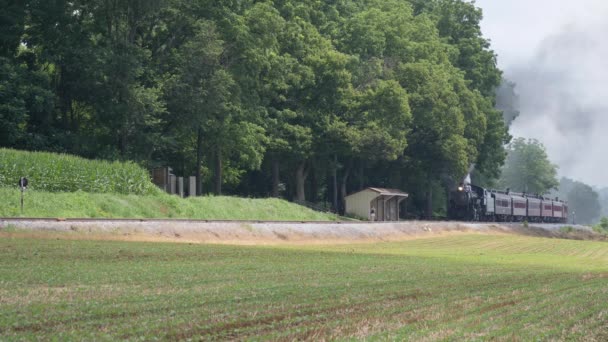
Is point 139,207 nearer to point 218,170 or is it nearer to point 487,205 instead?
point 218,170


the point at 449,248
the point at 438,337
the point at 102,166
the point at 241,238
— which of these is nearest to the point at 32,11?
the point at 102,166

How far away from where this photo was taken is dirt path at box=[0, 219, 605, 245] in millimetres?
39281

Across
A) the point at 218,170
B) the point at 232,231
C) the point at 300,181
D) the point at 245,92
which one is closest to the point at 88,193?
the point at 232,231

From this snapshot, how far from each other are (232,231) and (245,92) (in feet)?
86.5

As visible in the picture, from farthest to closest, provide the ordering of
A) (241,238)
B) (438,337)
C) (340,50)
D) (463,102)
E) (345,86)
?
(463,102) → (340,50) → (345,86) → (241,238) → (438,337)

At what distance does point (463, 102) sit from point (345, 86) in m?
29.4

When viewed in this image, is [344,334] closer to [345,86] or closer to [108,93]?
[108,93]

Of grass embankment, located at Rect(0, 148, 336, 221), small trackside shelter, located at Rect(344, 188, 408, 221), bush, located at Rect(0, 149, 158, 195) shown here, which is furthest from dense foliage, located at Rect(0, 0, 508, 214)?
small trackside shelter, located at Rect(344, 188, 408, 221)

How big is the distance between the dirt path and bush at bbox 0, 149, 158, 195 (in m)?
10.8

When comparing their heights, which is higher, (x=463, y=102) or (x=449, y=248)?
(x=463, y=102)

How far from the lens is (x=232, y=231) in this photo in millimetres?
51188

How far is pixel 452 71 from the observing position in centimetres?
11588

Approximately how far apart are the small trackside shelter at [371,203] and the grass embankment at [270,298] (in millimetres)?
48323

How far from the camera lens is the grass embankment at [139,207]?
4634 cm
